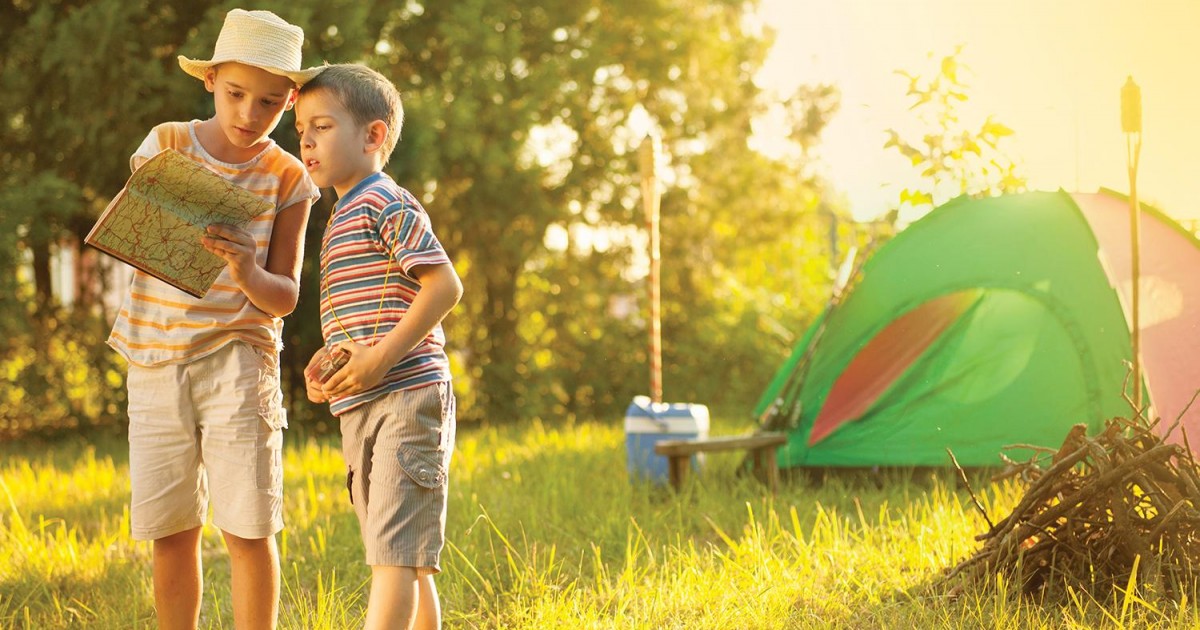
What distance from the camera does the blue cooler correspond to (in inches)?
203

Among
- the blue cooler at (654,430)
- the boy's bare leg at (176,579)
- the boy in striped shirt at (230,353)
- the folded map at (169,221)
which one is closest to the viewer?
the folded map at (169,221)

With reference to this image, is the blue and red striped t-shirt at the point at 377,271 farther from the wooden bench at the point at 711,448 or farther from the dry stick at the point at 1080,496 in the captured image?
the wooden bench at the point at 711,448

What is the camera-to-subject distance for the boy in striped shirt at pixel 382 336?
230 cm

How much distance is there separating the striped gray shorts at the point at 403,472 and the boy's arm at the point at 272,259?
12.6 inches

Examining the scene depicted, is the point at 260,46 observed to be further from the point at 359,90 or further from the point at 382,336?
the point at 382,336

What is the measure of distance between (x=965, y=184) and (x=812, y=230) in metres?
5.02

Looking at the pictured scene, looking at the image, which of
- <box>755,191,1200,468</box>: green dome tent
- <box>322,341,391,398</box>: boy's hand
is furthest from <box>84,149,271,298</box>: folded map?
<box>755,191,1200,468</box>: green dome tent

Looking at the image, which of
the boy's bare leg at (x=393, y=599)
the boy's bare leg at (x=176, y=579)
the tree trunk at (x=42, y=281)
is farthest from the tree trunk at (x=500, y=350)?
the boy's bare leg at (x=393, y=599)

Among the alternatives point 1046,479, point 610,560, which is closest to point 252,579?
point 610,560

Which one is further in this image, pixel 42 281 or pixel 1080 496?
pixel 42 281

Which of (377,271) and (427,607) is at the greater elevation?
(377,271)

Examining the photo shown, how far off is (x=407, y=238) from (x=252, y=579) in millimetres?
835

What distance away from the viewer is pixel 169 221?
2.44m

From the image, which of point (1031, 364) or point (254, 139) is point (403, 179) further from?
point (254, 139)
